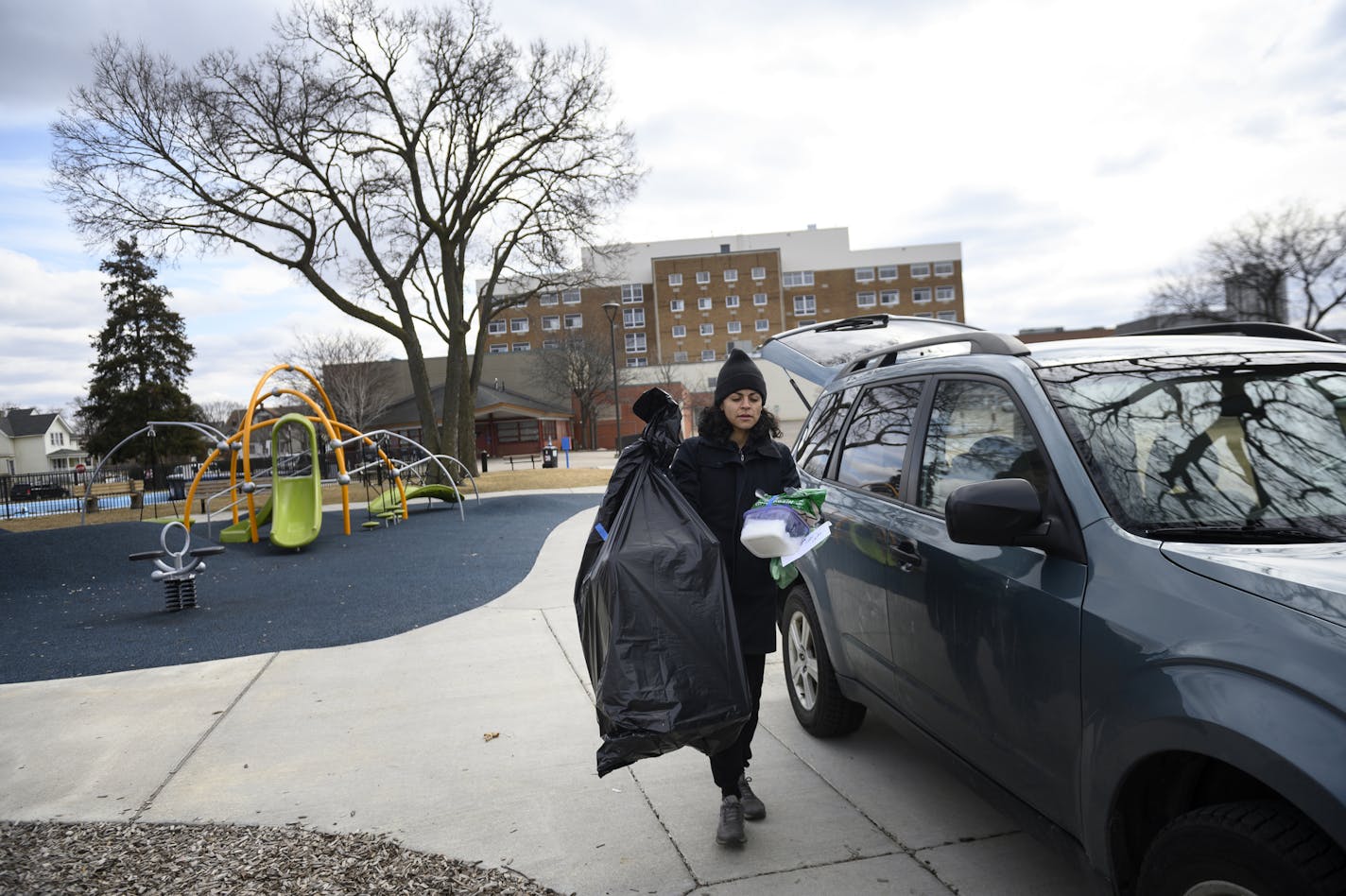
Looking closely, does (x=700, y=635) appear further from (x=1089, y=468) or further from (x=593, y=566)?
(x=1089, y=468)

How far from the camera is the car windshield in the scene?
2.26 metres

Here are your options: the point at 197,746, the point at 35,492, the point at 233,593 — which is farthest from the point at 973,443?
the point at 35,492

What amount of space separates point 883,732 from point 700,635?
6.79ft

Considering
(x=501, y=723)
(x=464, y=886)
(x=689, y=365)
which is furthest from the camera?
(x=689, y=365)

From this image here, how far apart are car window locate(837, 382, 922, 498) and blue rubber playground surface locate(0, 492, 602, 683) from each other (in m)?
4.82

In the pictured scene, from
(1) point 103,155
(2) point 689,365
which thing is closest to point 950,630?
(1) point 103,155

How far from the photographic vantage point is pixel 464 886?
10.1ft

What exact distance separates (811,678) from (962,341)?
6.11 feet

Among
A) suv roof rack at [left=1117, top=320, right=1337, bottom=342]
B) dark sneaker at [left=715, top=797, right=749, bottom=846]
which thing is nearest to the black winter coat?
dark sneaker at [left=715, top=797, right=749, bottom=846]

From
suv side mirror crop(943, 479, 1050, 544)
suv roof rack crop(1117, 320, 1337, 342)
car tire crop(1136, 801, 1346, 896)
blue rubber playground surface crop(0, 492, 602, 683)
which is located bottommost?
blue rubber playground surface crop(0, 492, 602, 683)

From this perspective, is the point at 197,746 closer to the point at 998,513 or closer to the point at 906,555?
the point at 906,555

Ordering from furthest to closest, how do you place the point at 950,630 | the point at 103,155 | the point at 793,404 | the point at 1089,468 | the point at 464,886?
the point at 793,404
the point at 103,155
the point at 464,886
the point at 950,630
the point at 1089,468

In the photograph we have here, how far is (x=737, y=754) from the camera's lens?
341 centimetres

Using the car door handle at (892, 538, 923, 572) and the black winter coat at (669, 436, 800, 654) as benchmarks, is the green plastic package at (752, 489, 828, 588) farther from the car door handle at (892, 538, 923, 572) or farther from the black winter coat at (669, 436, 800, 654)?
the car door handle at (892, 538, 923, 572)
